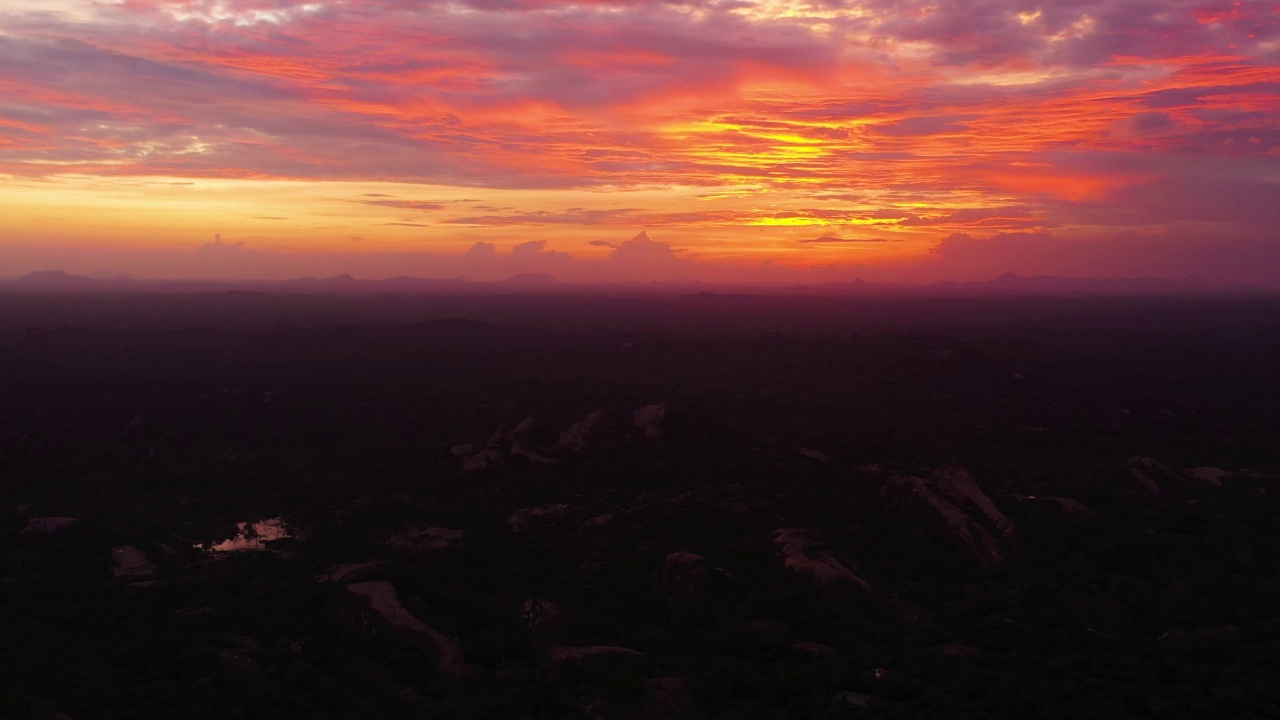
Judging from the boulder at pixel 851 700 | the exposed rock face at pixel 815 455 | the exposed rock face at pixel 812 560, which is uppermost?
the exposed rock face at pixel 815 455

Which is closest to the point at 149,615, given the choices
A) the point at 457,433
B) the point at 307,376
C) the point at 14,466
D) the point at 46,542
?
the point at 46,542

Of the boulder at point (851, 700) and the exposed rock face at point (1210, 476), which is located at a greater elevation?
the exposed rock face at point (1210, 476)

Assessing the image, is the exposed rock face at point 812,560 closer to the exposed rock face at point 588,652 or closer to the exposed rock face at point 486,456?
the exposed rock face at point 588,652

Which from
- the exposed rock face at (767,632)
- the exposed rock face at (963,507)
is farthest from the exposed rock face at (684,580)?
the exposed rock face at (963,507)

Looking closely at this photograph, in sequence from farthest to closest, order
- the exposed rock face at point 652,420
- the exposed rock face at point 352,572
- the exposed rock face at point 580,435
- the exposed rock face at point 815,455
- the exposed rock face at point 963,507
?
the exposed rock face at point 652,420 < the exposed rock face at point 580,435 < the exposed rock face at point 815,455 < the exposed rock face at point 963,507 < the exposed rock face at point 352,572

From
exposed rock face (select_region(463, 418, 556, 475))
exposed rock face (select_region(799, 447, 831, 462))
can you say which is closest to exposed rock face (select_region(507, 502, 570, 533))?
exposed rock face (select_region(463, 418, 556, 475))

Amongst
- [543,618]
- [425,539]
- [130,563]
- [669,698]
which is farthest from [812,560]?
[130,563]
